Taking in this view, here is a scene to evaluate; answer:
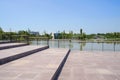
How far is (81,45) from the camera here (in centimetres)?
1127

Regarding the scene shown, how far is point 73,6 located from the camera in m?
12.5

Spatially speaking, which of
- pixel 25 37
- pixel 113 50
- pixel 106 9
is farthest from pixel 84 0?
pixel 25 37

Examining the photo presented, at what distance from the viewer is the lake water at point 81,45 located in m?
11.1

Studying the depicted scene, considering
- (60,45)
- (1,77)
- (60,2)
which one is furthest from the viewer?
(60,45)

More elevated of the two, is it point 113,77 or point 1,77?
point 1,77

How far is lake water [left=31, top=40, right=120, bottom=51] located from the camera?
11141 millimetres

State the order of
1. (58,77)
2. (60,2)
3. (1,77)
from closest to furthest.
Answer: (1,77) → (58,77) → (60,2)

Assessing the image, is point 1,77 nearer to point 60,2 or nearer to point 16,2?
point 16,2

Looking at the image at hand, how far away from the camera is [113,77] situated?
416 centimetres

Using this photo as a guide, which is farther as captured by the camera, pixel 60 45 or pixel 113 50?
pixel 60 45

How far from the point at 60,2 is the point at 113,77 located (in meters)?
7.98

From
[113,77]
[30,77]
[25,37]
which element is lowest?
[113,77]

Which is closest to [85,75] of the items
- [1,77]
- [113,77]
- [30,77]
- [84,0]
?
[113,77]

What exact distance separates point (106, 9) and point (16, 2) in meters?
7.07
